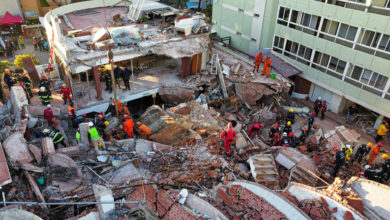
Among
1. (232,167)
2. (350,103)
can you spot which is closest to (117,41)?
(232,167)

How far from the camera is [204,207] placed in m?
7.38

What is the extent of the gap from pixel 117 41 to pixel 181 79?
4.89 meters

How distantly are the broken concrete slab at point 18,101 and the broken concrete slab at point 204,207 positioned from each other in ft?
31.8

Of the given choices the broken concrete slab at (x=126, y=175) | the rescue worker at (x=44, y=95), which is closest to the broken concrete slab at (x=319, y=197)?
the broken concrete slab at (x=126, y=175)

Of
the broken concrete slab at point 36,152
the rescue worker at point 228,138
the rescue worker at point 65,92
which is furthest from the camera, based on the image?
the rescue worker at point 65,92

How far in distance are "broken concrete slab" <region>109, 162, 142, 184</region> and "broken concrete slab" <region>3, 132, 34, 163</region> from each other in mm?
2907

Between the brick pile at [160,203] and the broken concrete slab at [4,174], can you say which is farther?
the broken concrete slab at [4,174]

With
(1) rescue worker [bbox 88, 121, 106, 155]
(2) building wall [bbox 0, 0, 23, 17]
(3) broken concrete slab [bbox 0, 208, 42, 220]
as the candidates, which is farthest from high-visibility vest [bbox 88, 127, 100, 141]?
(2) building wall [bbox 0, 0, 23, 17]

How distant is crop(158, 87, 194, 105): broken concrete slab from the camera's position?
1784cm

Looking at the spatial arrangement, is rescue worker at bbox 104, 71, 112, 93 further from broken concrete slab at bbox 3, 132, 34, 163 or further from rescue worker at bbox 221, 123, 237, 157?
rescue worker at bbox 221, 123, 237, 157

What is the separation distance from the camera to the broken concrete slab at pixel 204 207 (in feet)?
23.5

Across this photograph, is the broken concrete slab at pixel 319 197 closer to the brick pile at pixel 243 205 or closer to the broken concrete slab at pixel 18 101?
the brick pile at pixel 243 205

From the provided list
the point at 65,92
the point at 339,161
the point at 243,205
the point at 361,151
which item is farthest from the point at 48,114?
the point at 361,151

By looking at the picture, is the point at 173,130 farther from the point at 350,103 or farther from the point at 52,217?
the point at 350,103
